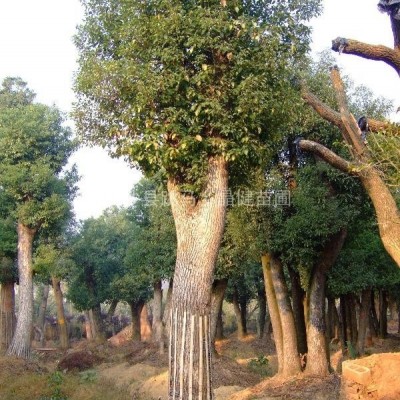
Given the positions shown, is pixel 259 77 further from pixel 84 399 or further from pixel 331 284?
pixel 331 284

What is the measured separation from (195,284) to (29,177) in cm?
1543

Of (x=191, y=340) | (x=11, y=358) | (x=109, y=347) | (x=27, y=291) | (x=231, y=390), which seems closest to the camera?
(x=191, y=340)

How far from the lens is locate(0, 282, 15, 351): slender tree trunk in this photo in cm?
2428

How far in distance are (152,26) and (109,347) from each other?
99.2 ft

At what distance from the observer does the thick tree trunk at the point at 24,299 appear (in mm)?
21141

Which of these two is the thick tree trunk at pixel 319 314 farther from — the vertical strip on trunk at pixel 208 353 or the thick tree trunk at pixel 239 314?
the thick tree trunk at pixel 239 314

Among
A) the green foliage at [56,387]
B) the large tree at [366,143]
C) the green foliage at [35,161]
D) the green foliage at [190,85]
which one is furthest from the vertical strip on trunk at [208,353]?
the green foliage at [35,161]

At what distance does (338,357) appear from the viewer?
24047mm

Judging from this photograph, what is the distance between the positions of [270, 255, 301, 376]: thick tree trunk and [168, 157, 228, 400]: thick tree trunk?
802cm

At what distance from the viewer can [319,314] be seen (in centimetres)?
1541

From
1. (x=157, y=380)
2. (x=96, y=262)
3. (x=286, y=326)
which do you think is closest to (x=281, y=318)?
(x=286, y=326)

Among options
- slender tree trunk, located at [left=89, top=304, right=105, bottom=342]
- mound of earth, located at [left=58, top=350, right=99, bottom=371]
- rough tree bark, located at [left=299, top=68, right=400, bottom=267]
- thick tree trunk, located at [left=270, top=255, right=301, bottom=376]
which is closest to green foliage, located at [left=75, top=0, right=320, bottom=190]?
rough tree bark, located at [left=299, top=68, right=400, bottom=267]

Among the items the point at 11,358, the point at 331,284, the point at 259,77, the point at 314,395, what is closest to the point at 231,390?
the point at 314,395

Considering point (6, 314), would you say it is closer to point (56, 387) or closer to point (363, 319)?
point (56, 387)
